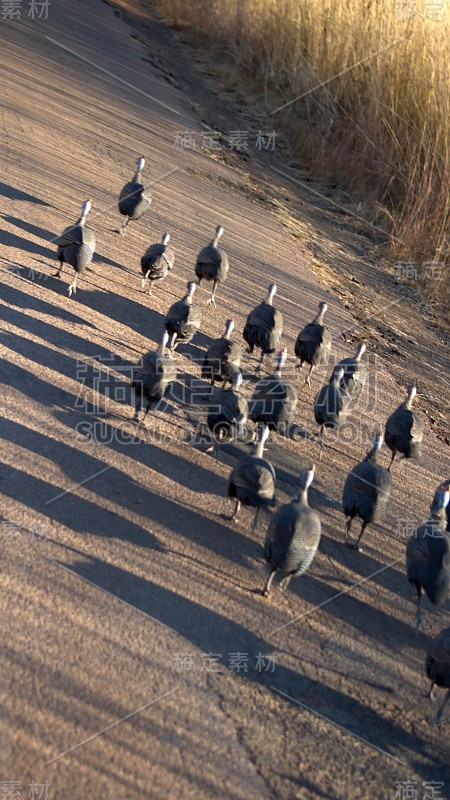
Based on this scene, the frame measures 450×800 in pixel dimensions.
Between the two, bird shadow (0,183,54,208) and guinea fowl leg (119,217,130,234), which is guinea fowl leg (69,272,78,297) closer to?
bird shadow (0,183,54,208)

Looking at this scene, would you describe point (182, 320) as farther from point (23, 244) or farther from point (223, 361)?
point (23, 244)

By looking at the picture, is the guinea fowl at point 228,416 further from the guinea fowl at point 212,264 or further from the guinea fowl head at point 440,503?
the guinea fowl at point 212,264

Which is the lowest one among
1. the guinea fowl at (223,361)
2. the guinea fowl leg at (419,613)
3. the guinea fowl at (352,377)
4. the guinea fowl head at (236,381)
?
the guinea fowl leg at (419,613)

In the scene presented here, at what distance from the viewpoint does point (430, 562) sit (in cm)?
470

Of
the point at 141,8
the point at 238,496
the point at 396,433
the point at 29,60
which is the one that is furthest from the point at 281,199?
the point at 141,8

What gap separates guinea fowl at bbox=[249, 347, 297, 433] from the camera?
228 inches

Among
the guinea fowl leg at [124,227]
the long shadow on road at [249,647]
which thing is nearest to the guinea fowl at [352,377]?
the long shadow on road at [249,647]

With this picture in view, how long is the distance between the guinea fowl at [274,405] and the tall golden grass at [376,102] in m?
5.41

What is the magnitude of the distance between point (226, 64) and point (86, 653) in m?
17.4

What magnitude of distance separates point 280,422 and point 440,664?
2.00 m

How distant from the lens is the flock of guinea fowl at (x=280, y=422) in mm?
4496

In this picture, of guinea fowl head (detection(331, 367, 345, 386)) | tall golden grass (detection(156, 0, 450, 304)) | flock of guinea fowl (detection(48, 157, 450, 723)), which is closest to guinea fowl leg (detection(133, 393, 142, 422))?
flock of guinea fowl (detection(48, 157, 450, 723))

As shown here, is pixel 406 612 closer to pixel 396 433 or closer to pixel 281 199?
pixel 396 433

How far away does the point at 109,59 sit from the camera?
640 inches
